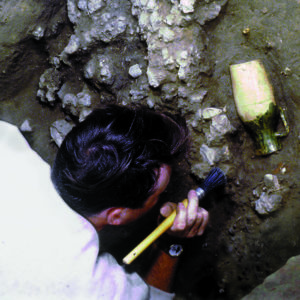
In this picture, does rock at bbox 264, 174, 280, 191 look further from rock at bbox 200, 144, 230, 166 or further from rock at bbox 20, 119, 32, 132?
rock at bbox 20, 119, 32, 132

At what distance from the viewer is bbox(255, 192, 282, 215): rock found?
128cm

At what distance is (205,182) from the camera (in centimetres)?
130

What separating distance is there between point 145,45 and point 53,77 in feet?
1.64

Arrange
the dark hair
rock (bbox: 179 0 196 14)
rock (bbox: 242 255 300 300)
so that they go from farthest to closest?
rock (bbox: 179 0 196 14) → the dark hair → rock (bbox: 242 255 300 300)

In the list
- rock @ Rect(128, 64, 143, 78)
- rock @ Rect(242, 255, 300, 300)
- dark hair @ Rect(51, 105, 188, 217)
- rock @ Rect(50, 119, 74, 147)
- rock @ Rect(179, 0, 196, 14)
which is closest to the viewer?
rock @ Rect(242, 255, 300, 300)

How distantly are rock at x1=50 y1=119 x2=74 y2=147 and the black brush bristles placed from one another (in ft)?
2.42

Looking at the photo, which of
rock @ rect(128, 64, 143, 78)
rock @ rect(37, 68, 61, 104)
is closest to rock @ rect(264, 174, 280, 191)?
rock @ rect(128, 64, 143, 78)

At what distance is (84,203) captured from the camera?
1.15 metres

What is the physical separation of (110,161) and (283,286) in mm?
605

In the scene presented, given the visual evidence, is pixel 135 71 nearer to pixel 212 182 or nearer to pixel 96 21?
pixel 96 21

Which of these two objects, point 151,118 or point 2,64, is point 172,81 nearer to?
point 151,118

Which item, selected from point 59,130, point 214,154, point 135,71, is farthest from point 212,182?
point 59,130

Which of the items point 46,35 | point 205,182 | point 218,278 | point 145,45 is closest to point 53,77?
point 46,35

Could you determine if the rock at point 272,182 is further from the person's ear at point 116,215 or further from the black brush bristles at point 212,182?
the person's ear at point 116,215
